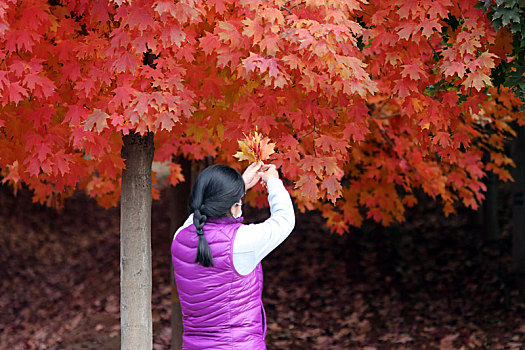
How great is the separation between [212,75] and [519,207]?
27.8 ft

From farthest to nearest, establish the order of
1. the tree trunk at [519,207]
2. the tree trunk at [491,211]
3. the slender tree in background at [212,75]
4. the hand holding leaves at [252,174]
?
the tree trunk at [491,211] < the tree trunk at [519,207] < the slender tree in background at [212,75] < the hand holding leaves at [252,174]

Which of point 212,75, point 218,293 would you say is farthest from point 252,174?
point 212,75

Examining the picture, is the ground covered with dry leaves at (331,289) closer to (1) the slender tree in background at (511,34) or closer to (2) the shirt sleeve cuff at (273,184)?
(1) the slender tree in background at (511,34)

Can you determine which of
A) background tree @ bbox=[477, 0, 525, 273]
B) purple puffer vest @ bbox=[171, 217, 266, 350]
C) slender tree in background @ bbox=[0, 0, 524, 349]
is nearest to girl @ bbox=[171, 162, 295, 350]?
purple puffer vest @ bbox=[171, 217, 266, 350]

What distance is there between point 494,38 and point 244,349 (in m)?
3.23

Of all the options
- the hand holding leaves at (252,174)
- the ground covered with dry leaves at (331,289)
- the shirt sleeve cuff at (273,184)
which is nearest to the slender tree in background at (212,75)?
the hand holding leaves at (252,174)

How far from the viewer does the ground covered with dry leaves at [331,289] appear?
10539mm

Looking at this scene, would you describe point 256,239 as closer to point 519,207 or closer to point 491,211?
point 519,207

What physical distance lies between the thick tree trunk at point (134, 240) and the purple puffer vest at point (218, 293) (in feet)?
8.81

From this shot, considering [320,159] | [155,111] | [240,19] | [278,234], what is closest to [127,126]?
[155,111]

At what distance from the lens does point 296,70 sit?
15.0ft

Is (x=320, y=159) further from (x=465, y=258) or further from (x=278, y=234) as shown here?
(x=465, y=258)

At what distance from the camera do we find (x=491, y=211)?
13234 mm

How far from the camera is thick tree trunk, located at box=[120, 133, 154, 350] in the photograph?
551 cm
